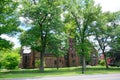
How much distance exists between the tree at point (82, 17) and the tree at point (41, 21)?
203 inches

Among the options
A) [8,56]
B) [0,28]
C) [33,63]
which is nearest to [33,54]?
[33,63]

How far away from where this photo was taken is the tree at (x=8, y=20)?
103ft

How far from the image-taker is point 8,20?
32156 mm

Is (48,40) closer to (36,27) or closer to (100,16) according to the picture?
(36,27)

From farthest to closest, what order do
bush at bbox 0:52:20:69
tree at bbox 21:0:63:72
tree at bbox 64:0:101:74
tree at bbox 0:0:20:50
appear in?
1. bush at bbox 0:52:20:69
2. tree at bbox 64:0:101:74
3. tree at bbox 21:0:63:72
4. tree at bbox 0:0:20:50

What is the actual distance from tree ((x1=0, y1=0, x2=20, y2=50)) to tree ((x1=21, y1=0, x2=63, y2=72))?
617 centimetres

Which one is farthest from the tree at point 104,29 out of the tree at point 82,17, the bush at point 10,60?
the bush at point 10,60

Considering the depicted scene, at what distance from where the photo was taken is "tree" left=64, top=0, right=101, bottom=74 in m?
44.2

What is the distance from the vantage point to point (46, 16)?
40750 millimetres

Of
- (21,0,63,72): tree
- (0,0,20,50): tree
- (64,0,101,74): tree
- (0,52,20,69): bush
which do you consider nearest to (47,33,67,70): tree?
(21,0,63,72): tree

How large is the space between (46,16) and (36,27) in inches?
114

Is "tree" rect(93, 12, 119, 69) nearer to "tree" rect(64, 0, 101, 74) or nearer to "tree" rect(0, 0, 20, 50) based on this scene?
"tree" rect(64, 0, 101, 74)

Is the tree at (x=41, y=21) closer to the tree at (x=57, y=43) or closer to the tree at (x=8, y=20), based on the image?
the tree at (x=57, y=43)

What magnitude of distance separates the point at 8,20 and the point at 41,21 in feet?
32.0
